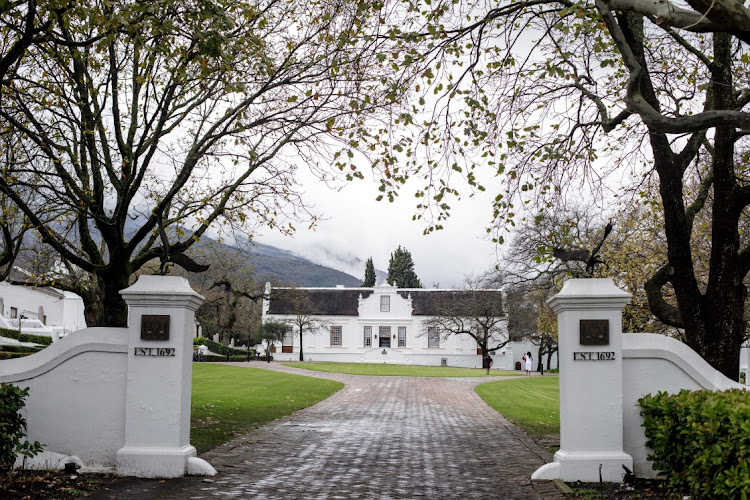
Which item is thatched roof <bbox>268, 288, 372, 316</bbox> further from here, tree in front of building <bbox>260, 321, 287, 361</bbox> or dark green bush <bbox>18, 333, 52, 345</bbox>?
dark green bush <bbox>18, 333, 52, 345</bbox>

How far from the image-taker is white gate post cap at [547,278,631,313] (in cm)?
789

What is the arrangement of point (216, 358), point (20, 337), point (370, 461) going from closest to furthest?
point (370, 461), point (20, 337), point (216, 358)

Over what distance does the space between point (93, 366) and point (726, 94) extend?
976 centimetres

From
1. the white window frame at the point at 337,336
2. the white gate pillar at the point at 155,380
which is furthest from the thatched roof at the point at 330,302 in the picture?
the white gate pillar at the point at 155,380

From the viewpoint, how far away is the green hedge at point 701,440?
199 inches

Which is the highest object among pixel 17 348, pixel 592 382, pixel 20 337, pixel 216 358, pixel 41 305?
pixel 41 305

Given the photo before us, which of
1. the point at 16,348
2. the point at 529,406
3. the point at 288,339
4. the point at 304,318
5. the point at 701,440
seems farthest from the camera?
the point at 288,339

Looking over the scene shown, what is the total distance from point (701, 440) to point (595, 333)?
2.27 meters

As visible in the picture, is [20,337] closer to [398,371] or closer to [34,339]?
[34,339]

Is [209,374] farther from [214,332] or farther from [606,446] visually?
[214,332]

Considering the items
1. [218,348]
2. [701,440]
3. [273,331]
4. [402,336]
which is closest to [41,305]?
[218,348]

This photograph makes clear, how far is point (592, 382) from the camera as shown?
7.94 m

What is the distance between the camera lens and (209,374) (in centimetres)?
3341

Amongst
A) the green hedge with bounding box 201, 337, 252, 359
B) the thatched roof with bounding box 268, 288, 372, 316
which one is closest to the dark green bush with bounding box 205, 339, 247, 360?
the green hedge with bounding box 201, 337, 252, 359
